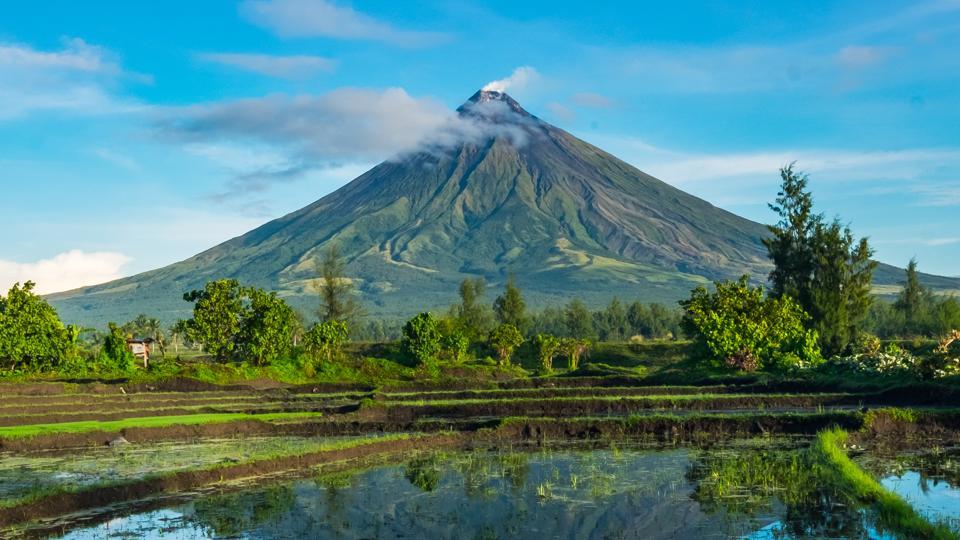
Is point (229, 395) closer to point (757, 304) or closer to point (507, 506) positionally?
point (757, 304)

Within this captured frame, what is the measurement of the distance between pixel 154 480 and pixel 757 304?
39.1 meters

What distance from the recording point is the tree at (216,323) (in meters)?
63.8

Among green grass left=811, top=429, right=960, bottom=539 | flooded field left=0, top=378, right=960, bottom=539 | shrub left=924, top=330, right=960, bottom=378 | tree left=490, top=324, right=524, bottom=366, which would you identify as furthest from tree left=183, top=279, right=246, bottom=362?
green grass left=811, top=429, right=960, bottom=539

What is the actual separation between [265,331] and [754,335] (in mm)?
33283

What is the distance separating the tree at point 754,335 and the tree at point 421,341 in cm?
2544

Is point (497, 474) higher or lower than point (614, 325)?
lower

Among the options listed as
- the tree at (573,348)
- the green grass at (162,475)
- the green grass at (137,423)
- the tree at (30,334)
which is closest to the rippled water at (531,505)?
the green grass at (162,475)

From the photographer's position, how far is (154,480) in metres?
18.6

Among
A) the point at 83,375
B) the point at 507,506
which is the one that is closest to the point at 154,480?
the point at 507,506

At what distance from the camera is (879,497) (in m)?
14.4

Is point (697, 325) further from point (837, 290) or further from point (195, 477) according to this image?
point (195, 477)

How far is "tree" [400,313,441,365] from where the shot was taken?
69.4 m

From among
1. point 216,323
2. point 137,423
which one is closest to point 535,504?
point 137,423

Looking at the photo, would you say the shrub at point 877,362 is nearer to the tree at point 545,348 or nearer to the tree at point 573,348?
the tree at point 545,348
